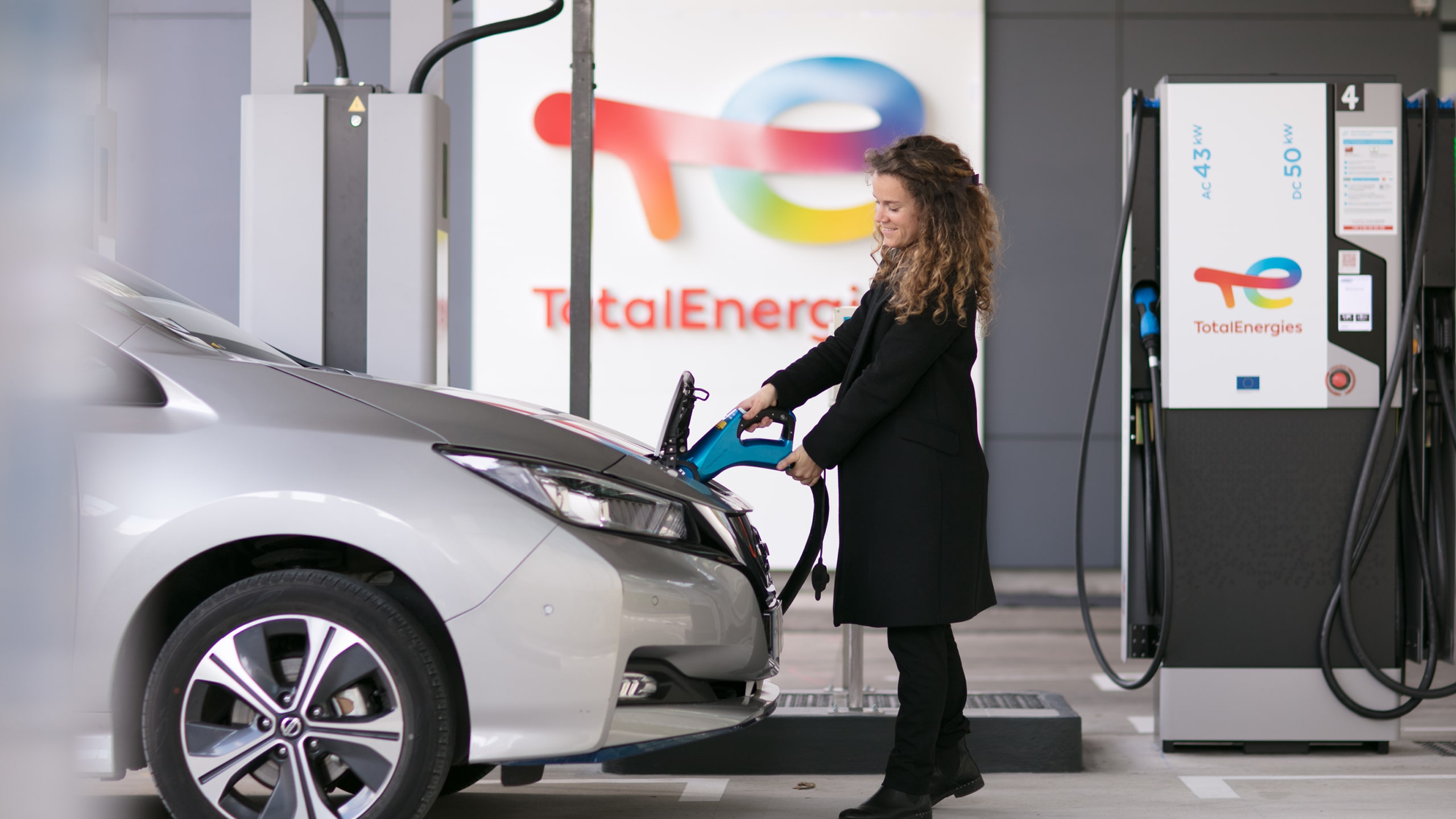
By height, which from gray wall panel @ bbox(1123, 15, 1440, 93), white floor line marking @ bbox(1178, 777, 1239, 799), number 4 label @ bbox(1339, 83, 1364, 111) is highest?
gray wall panel @ bbox(1123, 15, 1440, 93)

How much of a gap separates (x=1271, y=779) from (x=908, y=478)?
162 centimetres

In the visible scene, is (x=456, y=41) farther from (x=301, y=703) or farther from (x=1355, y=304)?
(x=1355, y=304)

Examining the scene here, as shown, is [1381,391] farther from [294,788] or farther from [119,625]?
[119,625]

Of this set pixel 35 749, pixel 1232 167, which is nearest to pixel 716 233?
pixel 1232 167

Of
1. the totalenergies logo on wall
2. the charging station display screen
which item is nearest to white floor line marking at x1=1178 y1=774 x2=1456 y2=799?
the charging station display screen

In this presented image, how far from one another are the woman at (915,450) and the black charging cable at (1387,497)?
1.54 metres

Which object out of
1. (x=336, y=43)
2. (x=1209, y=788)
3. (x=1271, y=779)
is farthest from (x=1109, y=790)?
(x=336, y=43)

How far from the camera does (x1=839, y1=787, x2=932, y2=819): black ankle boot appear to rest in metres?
3.11

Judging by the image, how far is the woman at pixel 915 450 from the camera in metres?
3.09

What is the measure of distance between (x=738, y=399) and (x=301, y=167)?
437 centimetres

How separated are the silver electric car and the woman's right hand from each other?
0.59 metres

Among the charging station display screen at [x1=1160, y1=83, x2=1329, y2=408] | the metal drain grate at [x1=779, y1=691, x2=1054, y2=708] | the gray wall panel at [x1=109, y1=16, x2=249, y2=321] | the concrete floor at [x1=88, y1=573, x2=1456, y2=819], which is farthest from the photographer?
the gray wall panel at [x1=109, y1=16, x2=249, y2=321]

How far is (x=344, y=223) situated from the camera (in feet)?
12.6

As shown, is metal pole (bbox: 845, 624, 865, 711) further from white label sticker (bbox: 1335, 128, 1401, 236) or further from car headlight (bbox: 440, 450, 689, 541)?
white label sticker (bbox: 1335, 128, 1401, 236)
